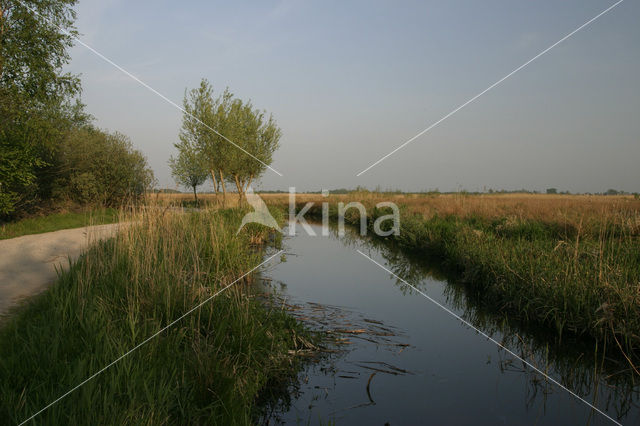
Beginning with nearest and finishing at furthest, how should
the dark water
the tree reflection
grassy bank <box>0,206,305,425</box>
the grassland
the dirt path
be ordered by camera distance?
grassy bank <box>0,206,305,425</box> < the dark water < the tree reflection < the grassland < the dirt path

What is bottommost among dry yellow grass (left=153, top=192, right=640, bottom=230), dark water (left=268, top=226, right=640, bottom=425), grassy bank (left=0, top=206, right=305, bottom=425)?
dark water (left=268, top=226, right=640, bottom=425)

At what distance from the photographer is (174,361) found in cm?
316

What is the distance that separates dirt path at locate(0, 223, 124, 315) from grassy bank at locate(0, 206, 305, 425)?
0.86m

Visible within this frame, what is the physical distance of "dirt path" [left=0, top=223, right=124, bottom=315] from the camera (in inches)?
216

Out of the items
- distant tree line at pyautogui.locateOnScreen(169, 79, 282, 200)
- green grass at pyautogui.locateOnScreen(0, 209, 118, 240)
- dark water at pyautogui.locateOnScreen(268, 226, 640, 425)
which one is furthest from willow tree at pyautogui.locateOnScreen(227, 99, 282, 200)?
dark water at pyautogui.locateOnScreen(268, 226, 640, 425)

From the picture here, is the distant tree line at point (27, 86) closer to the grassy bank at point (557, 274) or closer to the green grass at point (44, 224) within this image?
the green grass at point (44, 224)

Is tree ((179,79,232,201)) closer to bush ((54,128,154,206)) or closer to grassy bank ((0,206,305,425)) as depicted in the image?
bush ((54,128,154,206))

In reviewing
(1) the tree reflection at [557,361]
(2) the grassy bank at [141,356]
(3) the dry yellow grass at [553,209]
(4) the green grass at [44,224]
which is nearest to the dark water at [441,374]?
(1) the tree reflection at [557,361]

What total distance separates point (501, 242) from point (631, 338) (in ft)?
14.7

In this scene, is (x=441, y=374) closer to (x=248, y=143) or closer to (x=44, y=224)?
(x=44, y=224)

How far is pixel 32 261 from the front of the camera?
7527mm

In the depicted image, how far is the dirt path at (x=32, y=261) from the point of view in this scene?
18.0ft

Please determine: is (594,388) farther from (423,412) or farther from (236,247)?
(236,247)

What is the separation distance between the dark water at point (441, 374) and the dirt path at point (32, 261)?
151 inches
